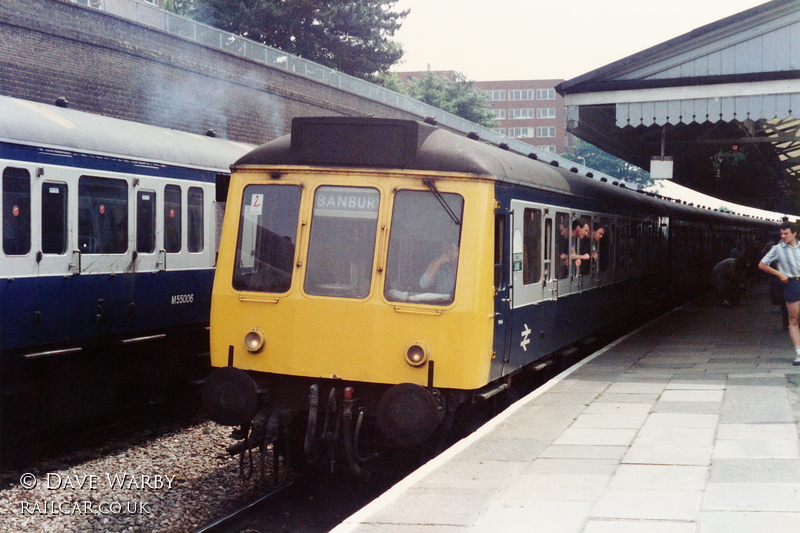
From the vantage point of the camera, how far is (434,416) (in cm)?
696

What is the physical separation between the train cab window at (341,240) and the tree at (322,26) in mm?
34887

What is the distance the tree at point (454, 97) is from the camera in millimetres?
69062

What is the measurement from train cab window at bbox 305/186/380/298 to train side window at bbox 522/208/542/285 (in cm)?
181

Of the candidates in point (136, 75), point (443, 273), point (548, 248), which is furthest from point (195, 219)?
point (136, 75)

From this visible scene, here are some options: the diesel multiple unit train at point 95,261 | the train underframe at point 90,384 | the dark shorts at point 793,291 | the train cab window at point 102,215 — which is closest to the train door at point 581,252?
the dark shorts at point 793,291

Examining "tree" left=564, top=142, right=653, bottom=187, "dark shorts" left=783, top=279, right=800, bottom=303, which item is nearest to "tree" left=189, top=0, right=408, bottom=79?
"dark shorts" left=783, top=279, right=800, bottom=303

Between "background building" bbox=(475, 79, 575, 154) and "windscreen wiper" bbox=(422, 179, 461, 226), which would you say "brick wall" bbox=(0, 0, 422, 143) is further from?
"background building" bbox=(475, 79, 575, 154)

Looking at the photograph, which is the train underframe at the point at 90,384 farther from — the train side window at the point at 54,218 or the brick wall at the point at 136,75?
the brick wall at the point at 136,75

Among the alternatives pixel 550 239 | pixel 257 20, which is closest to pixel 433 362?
pixel 550 239

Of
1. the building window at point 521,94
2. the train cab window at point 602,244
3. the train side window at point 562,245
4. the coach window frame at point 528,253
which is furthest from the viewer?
the building window at point 521,94

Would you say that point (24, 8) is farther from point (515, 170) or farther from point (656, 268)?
point (656, 268)

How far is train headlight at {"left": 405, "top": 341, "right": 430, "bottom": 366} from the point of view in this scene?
284 inches

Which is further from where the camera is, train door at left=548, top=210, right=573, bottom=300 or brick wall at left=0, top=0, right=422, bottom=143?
brick wall at left=0, top=0, right=422, bottom=143

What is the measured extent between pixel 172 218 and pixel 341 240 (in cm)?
389
